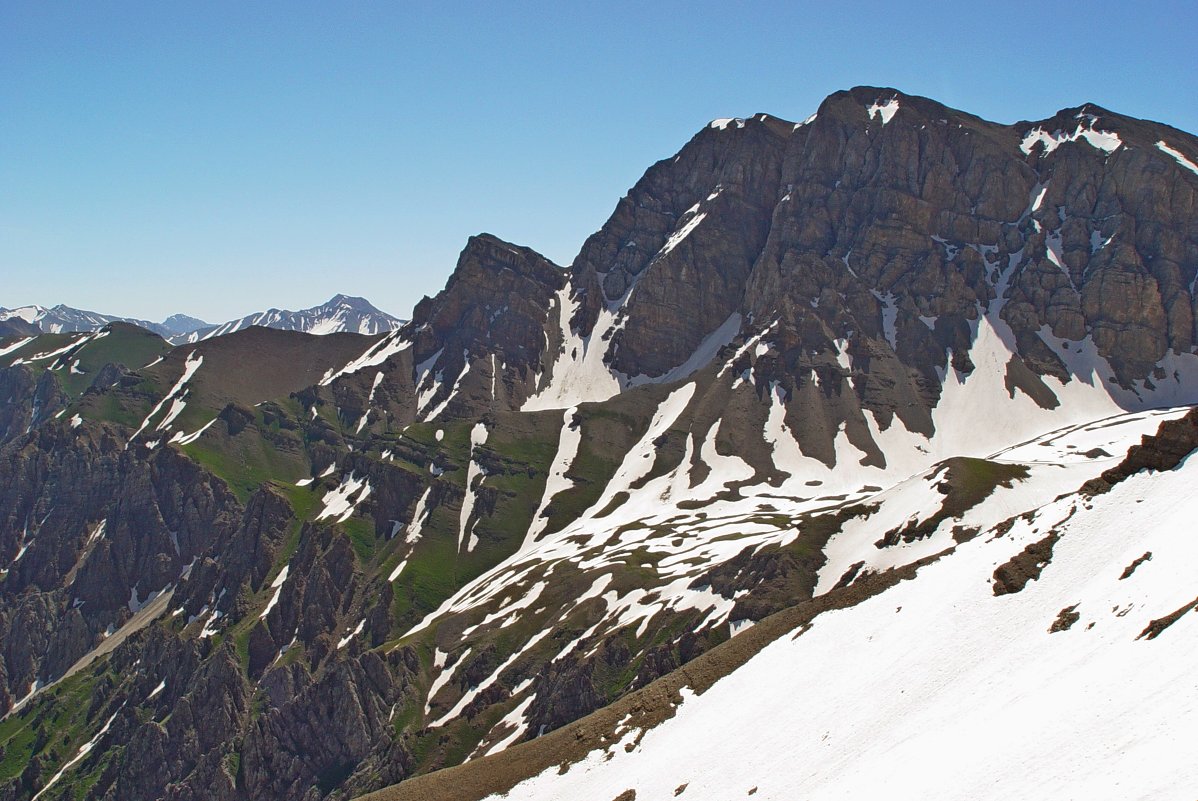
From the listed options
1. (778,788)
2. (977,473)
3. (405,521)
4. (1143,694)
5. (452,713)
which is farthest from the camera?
(405,521)

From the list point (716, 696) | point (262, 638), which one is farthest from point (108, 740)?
point (716, 696)

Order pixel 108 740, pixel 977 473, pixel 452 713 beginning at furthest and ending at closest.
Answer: pixel 108 740, pixel 452 713, pixel 977 473

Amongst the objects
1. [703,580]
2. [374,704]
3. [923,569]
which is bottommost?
[374,704]

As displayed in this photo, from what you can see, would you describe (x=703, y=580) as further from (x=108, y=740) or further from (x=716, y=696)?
(x=108, y=740)

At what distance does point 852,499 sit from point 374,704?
92257 mm

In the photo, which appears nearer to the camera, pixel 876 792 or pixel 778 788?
pixel 876 792

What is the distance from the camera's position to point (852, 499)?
156000mm

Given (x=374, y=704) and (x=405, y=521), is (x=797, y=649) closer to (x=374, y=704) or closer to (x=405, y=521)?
(x=374, y=704)

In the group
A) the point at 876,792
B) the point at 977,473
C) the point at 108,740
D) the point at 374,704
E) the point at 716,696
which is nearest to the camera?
the point at 876,792

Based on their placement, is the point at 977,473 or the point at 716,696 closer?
the point at 716,696

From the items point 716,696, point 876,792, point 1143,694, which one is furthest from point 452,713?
point 1143,694

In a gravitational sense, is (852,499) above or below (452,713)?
above

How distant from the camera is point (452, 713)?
107 meters

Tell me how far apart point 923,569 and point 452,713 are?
233 ft
